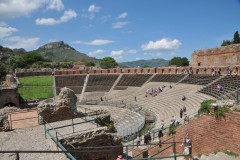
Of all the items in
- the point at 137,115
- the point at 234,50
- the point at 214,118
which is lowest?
the point at 137,115

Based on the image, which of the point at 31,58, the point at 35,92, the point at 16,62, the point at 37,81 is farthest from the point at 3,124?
the point at 31,58

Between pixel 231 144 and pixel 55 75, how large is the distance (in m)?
51.7

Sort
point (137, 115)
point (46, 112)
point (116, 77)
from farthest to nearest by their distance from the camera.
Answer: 1. point (116, 77)
2. point (137, 115)
3. point (46, 112)

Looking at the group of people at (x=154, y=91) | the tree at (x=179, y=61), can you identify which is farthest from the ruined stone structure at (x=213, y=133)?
the tree at (x=179, y=61)

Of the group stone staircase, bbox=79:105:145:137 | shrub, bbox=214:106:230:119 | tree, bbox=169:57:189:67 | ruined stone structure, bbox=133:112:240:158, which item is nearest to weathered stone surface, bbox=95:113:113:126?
ruined stone structure, bbox=133:112:240:158

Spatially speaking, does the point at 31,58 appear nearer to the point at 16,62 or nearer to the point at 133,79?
the point at 16,62

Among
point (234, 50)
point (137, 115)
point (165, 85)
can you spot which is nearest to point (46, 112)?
point (137, 115)

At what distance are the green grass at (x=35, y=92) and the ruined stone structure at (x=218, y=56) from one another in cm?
2779

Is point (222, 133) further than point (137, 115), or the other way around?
point (137, 115)

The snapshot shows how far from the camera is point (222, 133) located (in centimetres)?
1045

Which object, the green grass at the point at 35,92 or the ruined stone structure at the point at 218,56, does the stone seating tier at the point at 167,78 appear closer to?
the ruined stone structure at the point at 218,56

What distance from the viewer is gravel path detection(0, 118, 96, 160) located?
867cm

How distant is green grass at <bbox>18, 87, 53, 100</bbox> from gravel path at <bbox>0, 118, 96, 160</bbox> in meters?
33.1

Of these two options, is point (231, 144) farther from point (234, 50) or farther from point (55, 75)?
point (55, 75)
